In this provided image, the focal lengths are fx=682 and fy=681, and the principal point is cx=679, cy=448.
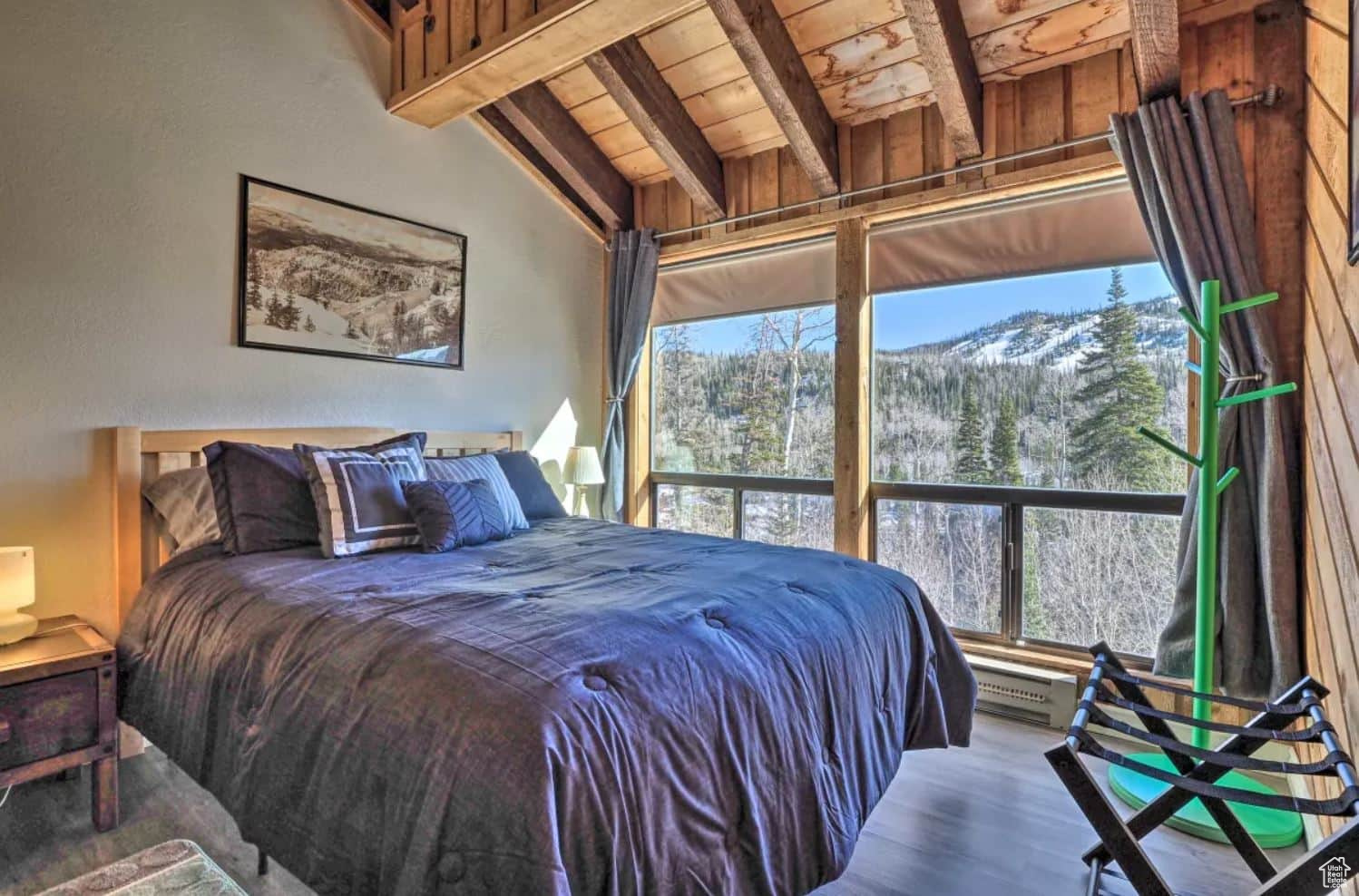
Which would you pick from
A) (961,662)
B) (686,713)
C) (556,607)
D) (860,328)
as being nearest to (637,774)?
(686,713)

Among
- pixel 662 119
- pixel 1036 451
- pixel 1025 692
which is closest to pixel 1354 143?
pixel 1036 451

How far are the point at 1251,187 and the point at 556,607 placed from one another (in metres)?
2.76

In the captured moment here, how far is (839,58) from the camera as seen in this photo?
9.96ft

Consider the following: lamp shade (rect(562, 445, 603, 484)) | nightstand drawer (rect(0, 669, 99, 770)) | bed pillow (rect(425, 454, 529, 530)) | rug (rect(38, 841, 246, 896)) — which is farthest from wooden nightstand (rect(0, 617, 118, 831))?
lamp shade (rect(562, 445, 603, 484))

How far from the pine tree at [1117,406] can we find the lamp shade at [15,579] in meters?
3.67

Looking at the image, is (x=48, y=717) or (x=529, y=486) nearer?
(x=48, y=717)

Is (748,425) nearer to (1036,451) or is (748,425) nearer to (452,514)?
(1036,451)

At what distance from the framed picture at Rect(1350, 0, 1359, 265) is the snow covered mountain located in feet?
4.15

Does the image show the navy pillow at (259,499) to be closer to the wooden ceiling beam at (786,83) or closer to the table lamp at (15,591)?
the table lamp at (15,591)

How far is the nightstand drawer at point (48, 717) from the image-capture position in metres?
1.79

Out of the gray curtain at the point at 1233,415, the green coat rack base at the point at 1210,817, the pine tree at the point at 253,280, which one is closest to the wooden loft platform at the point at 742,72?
the gray curtain at the point at 1233,415

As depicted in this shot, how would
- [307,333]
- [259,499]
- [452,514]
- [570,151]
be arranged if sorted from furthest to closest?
[570,151]
[307,333]
[452,514]
[259,499]

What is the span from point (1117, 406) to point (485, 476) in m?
2.61

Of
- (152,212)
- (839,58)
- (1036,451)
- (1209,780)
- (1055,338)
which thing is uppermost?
(839,58)
